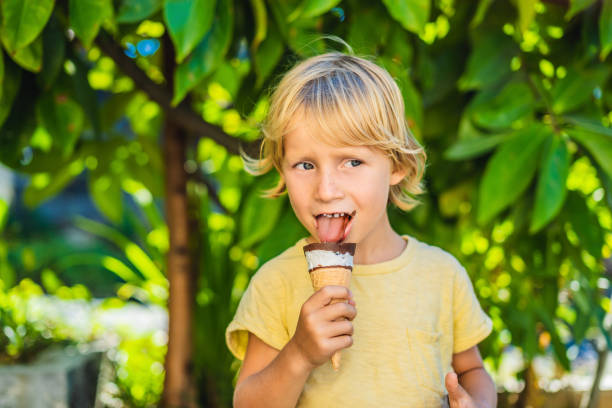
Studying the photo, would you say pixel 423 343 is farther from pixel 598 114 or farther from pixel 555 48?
pixel 555 48

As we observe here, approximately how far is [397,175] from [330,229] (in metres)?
0.27

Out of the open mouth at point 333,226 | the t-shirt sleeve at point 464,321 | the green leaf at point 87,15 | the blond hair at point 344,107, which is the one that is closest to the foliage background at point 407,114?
the green leaf at point 87,15

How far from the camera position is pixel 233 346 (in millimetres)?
1418

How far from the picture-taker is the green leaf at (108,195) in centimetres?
247

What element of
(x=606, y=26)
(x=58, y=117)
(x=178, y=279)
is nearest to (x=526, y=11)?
(x=606, y=26)

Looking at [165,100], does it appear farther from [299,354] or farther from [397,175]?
[299,354]

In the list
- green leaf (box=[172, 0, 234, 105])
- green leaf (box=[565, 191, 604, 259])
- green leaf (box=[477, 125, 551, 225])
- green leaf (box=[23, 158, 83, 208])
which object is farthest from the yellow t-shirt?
green leaf (box=[23, 158, 83, 208])

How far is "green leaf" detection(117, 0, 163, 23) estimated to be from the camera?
145 cm


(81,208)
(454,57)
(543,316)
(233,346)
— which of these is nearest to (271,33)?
(454,57)

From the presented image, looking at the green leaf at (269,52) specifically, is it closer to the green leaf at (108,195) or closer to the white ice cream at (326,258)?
the white ice cream at (326,258)

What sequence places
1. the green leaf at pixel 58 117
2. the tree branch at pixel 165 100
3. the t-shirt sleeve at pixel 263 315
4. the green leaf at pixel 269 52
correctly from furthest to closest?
1. the tree branch at pixel 165 100
2. the green leaf at pixel 58 117
3. the green leaf at pixel 269 52
4. the t-shirt sleeve at pixel 263 315

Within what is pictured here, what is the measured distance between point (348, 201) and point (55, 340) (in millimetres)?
1867

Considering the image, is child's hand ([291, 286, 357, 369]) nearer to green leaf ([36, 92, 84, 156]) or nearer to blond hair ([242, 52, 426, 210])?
blond hair ([242, 52, 426, 210])

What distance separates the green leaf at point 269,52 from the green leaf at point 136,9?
12.4 inches
